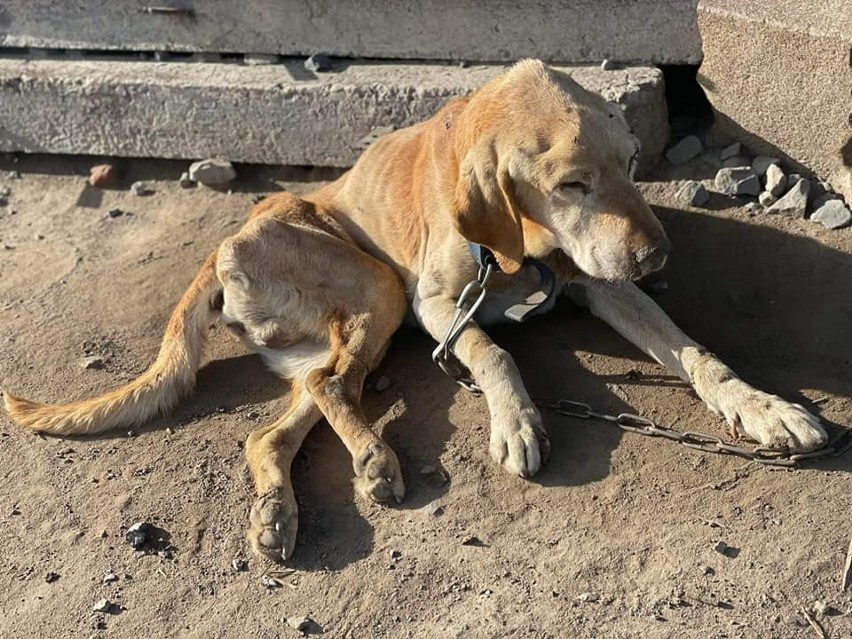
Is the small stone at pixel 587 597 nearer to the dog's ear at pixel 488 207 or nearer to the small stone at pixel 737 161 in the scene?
the dog's ear at pixel 488 207

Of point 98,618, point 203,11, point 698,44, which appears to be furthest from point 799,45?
point 98,618

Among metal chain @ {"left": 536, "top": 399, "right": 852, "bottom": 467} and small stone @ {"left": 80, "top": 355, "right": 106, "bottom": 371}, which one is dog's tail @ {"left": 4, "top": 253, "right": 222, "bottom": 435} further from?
metal chain @ {"left": 536, "top": 399, "right": 852, "bottom": 467}

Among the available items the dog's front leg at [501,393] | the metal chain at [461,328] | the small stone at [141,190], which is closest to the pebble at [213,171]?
the small stone at [141,190]

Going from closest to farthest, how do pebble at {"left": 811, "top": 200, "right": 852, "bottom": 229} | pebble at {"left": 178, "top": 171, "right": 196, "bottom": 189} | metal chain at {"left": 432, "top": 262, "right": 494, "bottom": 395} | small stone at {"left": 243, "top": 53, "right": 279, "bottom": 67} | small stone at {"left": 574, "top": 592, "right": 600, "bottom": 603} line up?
small stone at {"left": 574, "top": 592, "right": 600, "bottom": 603} → metal chain at {"left": 432, "top": 262, "right": 494, "bottom": 395} → pebble at {"left": 811, "top": 200, "right": 852, "bottom": 229} → small stone at {"left": 243, "top": 53, "right": 279, "bottom": 67} → pebble at {"left": 178, "top": 171, "right": 196, "bottom": 189}

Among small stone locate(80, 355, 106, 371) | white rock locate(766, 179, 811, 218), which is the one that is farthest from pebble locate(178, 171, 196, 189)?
white rock locate(766, 179, 811, 218)

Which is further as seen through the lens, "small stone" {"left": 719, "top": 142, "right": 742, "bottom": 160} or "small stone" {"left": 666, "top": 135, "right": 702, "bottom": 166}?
"small stone" {"left": 666, "top": 135, "right": 702, "bottom": 166}

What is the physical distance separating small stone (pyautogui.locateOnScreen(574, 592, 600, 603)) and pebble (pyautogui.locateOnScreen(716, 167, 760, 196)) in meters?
2.54

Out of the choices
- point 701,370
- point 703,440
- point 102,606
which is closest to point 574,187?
point 701,370

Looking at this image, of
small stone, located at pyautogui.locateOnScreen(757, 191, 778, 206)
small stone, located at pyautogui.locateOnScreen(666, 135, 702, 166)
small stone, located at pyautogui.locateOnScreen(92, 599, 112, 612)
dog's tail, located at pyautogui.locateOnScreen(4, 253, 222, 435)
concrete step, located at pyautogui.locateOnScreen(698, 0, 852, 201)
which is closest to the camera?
small stone, located at pyautogui.locateOnScreen(92, 599, 112, 612)

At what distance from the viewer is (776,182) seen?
201 inches

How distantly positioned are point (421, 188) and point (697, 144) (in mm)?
1623

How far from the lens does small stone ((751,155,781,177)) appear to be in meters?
5.21

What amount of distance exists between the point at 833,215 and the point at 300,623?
308cm

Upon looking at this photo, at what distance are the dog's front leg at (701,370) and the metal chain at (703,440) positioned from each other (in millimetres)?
36
